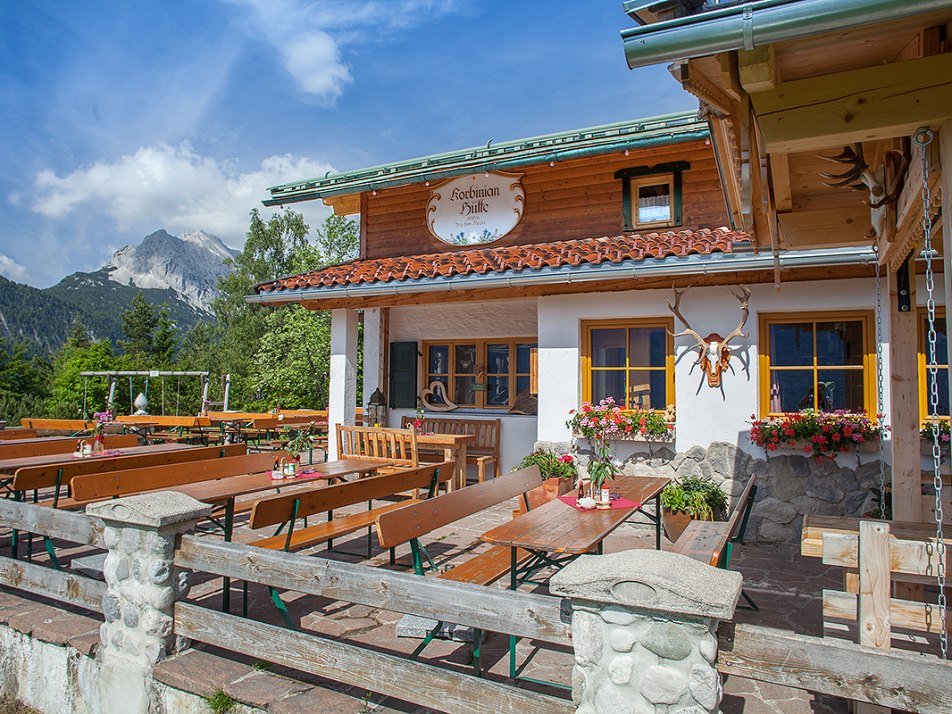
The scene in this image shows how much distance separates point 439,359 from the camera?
987cm

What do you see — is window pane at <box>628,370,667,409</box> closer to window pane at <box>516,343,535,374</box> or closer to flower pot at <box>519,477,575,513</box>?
flower pot at <box>519,477,575,513</box>

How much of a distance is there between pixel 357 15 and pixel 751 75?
335 inches

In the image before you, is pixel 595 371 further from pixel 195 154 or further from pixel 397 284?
pixel 195 154

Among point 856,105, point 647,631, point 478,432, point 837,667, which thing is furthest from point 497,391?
point 837,667

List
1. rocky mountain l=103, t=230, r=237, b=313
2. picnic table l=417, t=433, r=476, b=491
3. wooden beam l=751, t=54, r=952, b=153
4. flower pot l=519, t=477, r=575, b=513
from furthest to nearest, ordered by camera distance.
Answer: rocky mountain l=103, t=230, r=237, b=313, picnic table l=417, t=433, r=476, b=491, flower pot l=519, t=477, r=575, b=513, wooden beam l=751, t=54, r=952, b=153

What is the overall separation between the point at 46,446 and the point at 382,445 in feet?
12.5

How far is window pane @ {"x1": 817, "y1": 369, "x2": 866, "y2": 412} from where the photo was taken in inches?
251

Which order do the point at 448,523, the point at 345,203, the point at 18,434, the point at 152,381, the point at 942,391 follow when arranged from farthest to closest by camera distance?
the point at 152,381
the point at 345,203
the point at 18,434
the point at 942,391
the point at 448,523

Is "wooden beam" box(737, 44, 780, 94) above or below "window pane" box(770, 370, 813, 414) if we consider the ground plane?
above

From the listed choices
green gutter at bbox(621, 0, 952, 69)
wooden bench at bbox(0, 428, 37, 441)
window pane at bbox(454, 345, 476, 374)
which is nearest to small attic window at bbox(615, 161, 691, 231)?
window pane at bbox(454, 345, 476, 374)

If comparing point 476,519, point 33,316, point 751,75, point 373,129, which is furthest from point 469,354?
point 33,316

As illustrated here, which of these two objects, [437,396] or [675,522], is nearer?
[675,522]

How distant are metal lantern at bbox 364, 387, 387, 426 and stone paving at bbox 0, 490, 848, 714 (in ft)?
12.8

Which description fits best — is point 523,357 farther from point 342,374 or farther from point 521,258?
point 342,374
